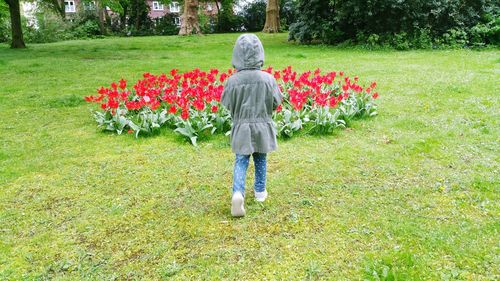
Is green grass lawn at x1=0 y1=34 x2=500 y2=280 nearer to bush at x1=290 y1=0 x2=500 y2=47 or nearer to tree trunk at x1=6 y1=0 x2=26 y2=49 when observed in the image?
bush at x1=290 y1=0 x2=500 y2=47

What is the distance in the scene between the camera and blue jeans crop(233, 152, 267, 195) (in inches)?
157

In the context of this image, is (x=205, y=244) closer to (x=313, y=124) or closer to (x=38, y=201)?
(x=38, y=201)

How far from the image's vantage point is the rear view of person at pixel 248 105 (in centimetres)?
381

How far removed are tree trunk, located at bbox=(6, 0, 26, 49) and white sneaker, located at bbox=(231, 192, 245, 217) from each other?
1893 cm

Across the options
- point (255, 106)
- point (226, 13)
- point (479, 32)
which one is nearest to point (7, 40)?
point (226, 13)

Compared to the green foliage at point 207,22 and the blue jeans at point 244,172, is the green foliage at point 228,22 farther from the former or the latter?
the blue jeans at point 244,172

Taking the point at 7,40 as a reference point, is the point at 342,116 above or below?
below

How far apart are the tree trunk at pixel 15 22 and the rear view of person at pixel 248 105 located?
18.6m

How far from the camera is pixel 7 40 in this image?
27.8 metres

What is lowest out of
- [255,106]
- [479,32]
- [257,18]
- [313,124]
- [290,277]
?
[290,277]

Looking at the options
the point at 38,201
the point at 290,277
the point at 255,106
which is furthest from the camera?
the point at 38,201

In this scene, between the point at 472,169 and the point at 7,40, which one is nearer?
the point at 472,169

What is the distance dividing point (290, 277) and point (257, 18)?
38843 mm

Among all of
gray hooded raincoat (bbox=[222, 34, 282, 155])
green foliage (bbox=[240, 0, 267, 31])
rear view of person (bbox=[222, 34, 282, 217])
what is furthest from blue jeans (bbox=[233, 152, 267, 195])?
green foliage (bbox=[240, 0, 267, 31])
